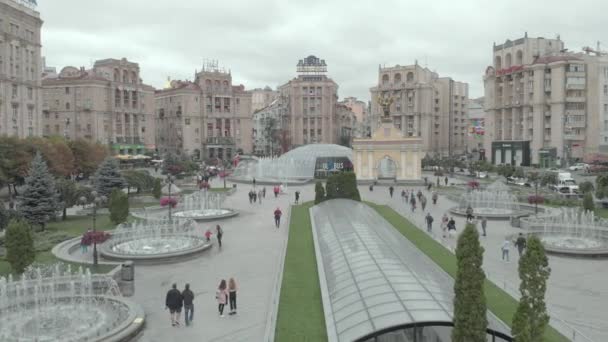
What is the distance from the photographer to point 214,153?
9431 cm

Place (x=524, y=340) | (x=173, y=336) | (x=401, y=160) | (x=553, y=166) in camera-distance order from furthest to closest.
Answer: (x=553, y=166)
(x=401, y=160)
(x=173, y=336)
(x=524, y=340)

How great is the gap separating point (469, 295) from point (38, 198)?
24.2 m

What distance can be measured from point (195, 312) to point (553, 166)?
6661 centimetres

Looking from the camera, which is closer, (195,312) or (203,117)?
(195,312)

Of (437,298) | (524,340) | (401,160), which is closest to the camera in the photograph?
(524,340)

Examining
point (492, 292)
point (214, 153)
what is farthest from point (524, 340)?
point (214, 153)

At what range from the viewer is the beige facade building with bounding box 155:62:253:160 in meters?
92.4

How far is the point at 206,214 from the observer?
31766 mm

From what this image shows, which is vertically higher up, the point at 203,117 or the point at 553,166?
the point at 203,117

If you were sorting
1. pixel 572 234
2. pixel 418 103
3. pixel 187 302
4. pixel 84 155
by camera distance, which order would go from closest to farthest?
pixel 187 302
pixel 572 234
pixel 84 155
pixel 418 103

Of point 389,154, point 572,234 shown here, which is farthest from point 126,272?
point 389,154

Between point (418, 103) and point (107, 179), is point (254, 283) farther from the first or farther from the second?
point (418, 103)

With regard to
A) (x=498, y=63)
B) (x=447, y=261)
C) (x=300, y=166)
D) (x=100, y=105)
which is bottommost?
(x=447, y=261)

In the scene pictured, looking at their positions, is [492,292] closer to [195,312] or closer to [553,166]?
[195,312]
